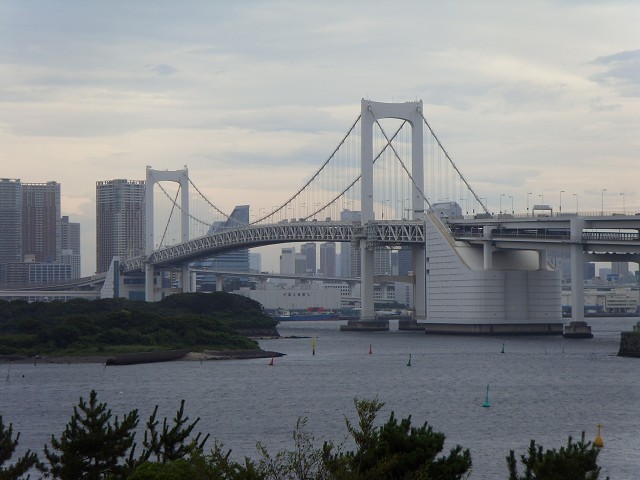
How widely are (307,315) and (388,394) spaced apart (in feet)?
324

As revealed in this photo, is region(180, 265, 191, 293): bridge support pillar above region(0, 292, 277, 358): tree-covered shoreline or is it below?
above

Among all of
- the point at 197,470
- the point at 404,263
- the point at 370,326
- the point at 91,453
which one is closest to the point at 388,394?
the point at 91,453

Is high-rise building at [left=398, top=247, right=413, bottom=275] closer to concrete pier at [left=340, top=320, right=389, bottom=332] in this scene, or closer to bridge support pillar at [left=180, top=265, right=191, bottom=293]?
bridge support pillar at [left=180, top=265, right=191, bottom=293]

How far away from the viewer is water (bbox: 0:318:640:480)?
30.0 metres

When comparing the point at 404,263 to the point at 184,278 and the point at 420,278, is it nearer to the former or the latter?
the point at 184,278

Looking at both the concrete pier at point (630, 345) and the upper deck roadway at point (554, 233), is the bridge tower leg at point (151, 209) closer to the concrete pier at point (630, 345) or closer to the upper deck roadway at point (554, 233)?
the upper deck roadway at point (554, 233)

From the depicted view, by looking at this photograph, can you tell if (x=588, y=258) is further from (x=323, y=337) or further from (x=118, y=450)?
(x=118, y=450)

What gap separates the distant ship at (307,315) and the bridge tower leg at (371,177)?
4506 cm

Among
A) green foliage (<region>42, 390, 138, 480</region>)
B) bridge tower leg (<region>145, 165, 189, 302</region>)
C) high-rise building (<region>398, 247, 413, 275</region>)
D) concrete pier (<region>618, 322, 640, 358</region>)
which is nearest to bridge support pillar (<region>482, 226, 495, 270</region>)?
concrete pier (<region>618, 322, 640, 358</region>)

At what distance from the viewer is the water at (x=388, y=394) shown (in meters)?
30.0

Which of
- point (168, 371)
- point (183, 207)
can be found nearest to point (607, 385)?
point (168, 371)

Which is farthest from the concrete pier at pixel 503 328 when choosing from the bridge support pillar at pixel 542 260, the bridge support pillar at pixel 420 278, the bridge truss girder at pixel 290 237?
A: the bridge support pillar at pixel 420 278

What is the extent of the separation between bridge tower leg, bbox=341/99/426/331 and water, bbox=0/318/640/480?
62.0 feet

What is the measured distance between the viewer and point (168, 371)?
50250 millimetres
